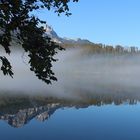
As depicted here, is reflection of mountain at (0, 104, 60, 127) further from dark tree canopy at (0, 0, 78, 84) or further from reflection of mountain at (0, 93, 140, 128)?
dark tree canopy at (0, 0, 78, 84)

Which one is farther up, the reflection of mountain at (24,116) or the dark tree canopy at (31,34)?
the dark tree canopy at (31,34)

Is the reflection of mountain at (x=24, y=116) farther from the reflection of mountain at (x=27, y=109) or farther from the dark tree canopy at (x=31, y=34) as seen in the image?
the dark tree canopy at (x=31, y=34)

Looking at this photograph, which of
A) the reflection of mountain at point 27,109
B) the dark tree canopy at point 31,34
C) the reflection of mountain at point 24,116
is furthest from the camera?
the reflection of mountain at point 27,109

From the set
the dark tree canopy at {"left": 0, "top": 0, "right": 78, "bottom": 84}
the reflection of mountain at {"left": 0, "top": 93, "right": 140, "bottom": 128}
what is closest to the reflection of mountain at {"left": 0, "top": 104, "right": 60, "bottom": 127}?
the reflection of mountain at {"left": 0, "top": 93, "right": 140, "bottom": 128}

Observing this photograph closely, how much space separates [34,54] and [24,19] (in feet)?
4.03

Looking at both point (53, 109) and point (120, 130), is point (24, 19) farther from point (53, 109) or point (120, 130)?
point (53, 109)

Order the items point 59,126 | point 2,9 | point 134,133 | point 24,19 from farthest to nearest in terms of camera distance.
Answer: point 59,126 < point 134,133 < point 24,19 < point 2,9

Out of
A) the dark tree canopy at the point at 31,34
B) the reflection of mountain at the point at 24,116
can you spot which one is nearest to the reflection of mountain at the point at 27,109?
the reflection of mountain at the point at 24,116

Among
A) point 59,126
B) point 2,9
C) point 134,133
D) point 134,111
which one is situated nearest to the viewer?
point 2,9

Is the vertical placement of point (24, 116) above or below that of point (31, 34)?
below

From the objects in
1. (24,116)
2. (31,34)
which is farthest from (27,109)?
(31,34)

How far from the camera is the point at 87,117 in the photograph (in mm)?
37344

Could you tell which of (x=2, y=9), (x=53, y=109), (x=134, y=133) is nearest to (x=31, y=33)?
(x=2, y=9)

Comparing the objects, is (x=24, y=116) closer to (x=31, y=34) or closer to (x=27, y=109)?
(x=27, y=109)
